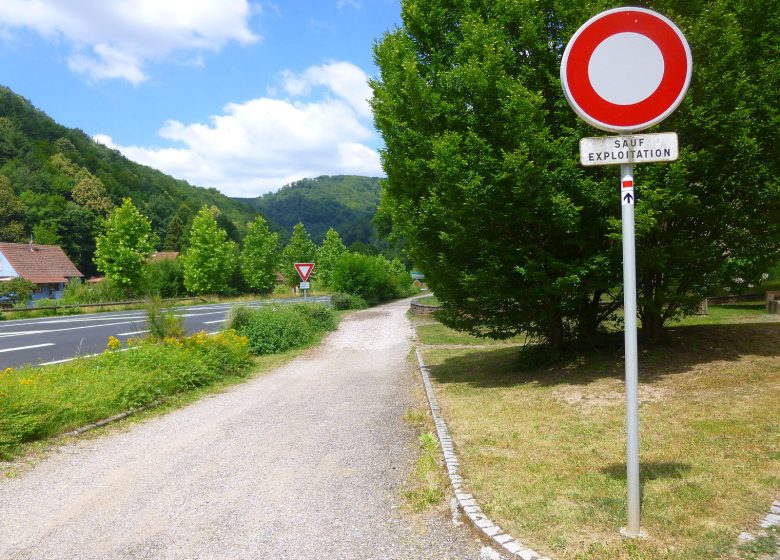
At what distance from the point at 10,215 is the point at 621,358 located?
309 feet

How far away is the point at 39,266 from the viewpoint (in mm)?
62500

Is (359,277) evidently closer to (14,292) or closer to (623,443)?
(14,292)

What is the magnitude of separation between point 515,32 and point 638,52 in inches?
254

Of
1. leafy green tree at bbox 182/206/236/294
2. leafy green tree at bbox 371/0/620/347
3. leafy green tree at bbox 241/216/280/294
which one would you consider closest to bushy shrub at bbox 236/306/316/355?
leafy green tree at bbox 371/0/620/347

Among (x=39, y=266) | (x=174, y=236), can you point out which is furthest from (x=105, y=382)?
(x=174, y=236)

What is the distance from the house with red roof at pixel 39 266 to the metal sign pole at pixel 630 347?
65.1m

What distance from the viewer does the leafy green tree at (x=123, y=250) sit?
162ft

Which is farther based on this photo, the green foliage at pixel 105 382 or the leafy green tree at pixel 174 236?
the leafy green tree at pixel 174 236

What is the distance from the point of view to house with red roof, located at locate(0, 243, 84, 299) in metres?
58.0

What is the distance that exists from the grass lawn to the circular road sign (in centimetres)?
254

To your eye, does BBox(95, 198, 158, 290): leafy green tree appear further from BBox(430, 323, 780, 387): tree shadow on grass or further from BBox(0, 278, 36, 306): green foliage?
BBox(430, 323, 780, 387): tree shadow on grass

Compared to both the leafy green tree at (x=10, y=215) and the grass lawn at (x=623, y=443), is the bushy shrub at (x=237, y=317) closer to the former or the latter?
the grass lawn at (x=623, y=443)

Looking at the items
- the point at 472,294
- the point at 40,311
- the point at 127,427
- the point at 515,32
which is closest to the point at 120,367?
the point at 127,427

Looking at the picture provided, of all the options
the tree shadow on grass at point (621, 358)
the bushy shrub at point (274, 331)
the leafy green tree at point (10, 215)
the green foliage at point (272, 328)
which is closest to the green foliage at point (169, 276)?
the leafy green tree at point (10, 215)
